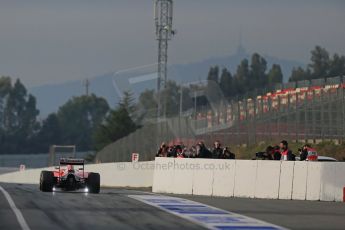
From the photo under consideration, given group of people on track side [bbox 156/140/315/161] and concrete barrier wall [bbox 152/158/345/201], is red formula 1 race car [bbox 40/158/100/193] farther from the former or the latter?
group of people on track side [bbox 156/140/315/161]

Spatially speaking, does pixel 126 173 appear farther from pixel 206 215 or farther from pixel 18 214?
pixel 18 214

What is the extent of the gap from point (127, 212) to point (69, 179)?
8325 millimetres

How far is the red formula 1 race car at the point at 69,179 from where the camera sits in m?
27.2

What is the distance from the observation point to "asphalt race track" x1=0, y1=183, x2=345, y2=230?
1677cm

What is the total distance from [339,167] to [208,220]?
7810mm

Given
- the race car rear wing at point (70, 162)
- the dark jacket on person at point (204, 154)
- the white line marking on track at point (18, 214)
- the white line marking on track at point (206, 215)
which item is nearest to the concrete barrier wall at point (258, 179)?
the dark jacket on person at point (204, 154)

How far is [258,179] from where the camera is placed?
86.7 ft

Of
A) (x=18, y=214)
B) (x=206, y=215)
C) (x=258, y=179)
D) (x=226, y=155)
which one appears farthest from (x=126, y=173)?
(x=18, y=214)

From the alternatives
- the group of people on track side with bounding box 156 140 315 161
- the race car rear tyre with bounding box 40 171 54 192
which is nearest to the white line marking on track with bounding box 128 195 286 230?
the group of people on track side with bounding box 156 140 315 161

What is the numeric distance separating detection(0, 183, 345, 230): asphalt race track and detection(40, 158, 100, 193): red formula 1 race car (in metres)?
1.63

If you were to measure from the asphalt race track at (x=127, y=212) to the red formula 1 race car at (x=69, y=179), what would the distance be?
64.3 inches

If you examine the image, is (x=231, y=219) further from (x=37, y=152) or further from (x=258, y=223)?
(x=37, y=152)

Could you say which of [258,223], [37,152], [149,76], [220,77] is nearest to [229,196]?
[258,223]

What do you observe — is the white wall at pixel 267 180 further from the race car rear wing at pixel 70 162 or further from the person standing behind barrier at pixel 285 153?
the race car rear wing at pixel 70 162
